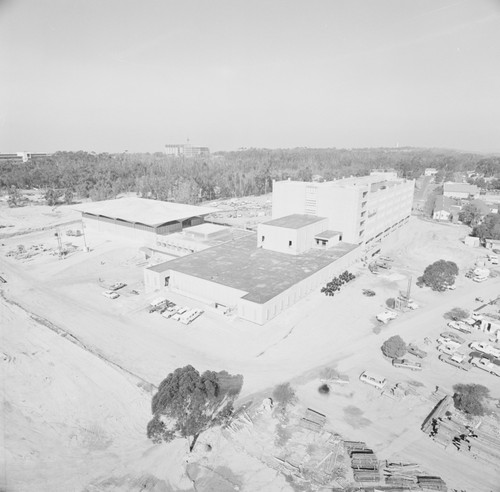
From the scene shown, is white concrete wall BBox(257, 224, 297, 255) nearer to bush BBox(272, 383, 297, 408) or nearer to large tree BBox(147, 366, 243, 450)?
bush BBox(272, 383, 297, 408)

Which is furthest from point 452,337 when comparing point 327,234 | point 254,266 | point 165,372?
point 165,372

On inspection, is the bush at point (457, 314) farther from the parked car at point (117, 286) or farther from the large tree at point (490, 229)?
the parked car at point (117, 286)

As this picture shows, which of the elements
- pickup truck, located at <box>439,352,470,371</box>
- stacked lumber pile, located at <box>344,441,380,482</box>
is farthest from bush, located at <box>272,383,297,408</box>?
pickup truck, located at <box>439,352,470,371</box>

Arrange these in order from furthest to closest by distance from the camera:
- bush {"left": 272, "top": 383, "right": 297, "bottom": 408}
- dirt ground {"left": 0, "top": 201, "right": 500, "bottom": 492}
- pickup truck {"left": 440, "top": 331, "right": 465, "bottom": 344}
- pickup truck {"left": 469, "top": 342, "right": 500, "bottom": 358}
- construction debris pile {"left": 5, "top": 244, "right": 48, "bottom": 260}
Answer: construction debris pile {"left": 5, "top": 244, "right": 48, "bottom": 260}
pickup truck {"left": 440, "top": 331, "right": 465, "bottom": 344}
pickup truck {"left": 469, "top": 342, "right": 500, "bottom": 358}
bush {"left": 272, "top": 383, "right": 297, "bottom": 408}
dirt ground {"left": 0, "top": 201, "right": 500, "bottom": 492}

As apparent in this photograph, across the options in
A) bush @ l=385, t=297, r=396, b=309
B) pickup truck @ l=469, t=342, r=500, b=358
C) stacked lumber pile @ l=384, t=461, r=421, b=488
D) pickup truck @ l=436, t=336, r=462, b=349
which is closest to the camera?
stacked lumber pile @ l=384, t=461, r=421, b=488

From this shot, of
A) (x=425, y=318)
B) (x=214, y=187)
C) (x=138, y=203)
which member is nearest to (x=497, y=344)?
(x=425, y=318)

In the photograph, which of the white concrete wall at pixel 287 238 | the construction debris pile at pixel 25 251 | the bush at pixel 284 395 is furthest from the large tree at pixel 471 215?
the construction debris pile at pixel 25 251
